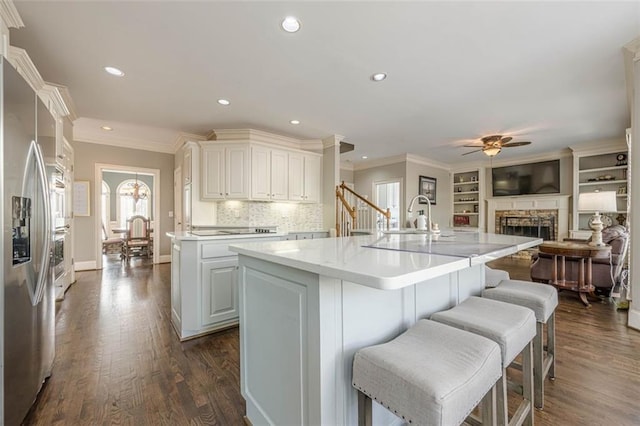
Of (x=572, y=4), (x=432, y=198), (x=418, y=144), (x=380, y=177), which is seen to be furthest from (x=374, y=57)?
(x=432, y=198)

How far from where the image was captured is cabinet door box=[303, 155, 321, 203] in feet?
16.6

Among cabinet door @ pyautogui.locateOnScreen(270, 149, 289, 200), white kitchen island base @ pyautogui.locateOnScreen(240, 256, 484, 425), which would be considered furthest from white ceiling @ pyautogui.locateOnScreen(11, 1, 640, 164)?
white kitchen island base @ pyautogui.locateOnScreen(240, 256, 484, 425)

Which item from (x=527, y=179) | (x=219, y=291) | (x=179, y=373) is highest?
(x=527, y=179)

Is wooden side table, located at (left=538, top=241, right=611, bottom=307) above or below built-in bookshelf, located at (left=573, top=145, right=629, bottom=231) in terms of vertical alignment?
below

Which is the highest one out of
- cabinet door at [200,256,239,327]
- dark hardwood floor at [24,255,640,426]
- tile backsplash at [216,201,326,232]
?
tile backsplash at [216,201,326,232]

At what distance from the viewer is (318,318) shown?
3.21 ft

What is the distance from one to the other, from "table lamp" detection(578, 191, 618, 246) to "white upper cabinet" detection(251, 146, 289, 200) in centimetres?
450

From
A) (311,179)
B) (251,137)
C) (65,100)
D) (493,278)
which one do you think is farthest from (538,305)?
(65,100)

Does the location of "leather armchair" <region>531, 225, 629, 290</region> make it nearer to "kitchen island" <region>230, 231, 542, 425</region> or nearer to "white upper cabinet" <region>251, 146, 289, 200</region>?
"kitchen island" <region>230, 231, 542, 425</region>

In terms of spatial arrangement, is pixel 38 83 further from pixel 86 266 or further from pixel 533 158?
pixel 533 158

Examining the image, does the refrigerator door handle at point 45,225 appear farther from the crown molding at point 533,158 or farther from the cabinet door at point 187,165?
the crown molding at point 533,158

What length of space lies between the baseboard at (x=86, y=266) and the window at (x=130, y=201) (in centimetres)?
452

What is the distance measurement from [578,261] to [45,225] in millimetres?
5380

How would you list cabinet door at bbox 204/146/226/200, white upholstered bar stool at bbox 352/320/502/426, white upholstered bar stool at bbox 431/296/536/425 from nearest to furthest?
A: white upholstered bar stool at bbox 352/320/502/426
white upholstered bar stool at bbox 431/296/536/425
cabinet door at bbox 204/146/226/200
